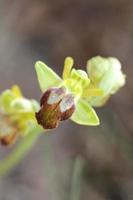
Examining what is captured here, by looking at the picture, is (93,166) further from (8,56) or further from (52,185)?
(8,56)

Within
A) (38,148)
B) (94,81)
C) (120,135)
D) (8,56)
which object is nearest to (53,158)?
(38,148)

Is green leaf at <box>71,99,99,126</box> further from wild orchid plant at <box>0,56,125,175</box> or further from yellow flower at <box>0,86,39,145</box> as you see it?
yellow flower at <box>0,86,39,145</box>

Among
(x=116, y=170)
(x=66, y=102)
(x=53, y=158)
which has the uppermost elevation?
(x=66, y=102)

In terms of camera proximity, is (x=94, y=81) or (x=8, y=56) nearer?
(x=94, y=81)

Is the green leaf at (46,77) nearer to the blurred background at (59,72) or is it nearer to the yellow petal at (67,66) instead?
the yellow petal at (67,66)

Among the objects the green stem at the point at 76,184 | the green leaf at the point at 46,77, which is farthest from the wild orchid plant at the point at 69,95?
the green stem at the point at 76,184

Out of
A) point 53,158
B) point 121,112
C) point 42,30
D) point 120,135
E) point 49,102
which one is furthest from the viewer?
point 42,30

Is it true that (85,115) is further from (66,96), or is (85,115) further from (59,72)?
(59,72)

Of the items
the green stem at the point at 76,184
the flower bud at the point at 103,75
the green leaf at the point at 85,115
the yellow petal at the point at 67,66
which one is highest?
the yellow petal at the point at 67,66
